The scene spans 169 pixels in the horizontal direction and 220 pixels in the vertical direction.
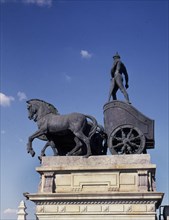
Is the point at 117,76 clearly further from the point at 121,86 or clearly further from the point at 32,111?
the point at 32,111

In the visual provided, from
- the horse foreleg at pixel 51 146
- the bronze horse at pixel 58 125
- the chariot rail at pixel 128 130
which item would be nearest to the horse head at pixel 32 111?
the bronze horse at pixel 58 125

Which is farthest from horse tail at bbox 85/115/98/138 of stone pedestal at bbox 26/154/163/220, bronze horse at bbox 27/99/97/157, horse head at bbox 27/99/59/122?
horse head at bbox 27/99/59/122

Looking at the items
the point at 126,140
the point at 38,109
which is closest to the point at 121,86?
the point at 126,140

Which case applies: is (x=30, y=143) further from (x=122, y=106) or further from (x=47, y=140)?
(x=122, y=106)

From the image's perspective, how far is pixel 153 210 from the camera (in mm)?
16734

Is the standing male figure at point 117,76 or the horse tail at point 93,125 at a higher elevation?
the standing male figure at point 117,76

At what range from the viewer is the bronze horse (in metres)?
18.3

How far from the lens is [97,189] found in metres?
17.5

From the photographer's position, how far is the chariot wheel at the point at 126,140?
18297 mm

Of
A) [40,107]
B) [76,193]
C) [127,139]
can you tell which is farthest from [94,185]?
[40,107]

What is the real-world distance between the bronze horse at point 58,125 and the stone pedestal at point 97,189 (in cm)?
75

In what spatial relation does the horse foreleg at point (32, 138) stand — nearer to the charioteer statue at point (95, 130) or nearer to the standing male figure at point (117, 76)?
the charioteer statue at point (95, 130)

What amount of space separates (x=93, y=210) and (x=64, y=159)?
2.26 meters

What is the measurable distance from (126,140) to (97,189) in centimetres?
221
